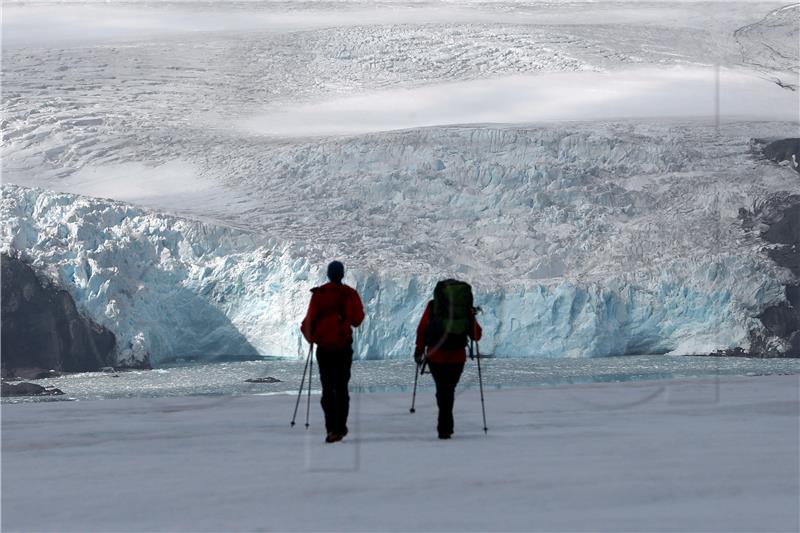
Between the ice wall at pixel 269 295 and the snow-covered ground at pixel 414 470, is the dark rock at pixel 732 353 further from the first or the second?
the snow-covered ground at pixel 414 470

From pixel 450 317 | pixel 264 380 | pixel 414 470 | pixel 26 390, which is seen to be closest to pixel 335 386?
pixel 450 317

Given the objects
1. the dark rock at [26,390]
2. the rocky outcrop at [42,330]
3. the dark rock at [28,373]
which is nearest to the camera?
the dark rock at [26,390]

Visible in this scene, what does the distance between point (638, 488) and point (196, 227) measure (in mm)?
23116

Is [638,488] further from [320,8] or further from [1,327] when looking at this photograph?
[320,8]

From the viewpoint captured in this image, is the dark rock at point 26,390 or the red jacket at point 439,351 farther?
the dark rock at point 26,390

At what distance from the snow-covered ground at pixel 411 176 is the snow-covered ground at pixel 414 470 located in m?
9.93

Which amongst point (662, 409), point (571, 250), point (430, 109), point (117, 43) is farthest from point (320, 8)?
point (662, 409)

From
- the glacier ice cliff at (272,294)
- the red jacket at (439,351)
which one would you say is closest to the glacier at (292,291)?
the glacier ice cliff at (272,294)

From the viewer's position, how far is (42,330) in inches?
1084

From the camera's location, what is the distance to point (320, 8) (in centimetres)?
5797

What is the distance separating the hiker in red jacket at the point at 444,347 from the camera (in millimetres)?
6230

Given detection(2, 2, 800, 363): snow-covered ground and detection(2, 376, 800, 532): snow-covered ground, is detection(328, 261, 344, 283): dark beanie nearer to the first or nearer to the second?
detection(2, 376, 800, 532): snow-covered ground

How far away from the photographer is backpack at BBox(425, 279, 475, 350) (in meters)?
6.23

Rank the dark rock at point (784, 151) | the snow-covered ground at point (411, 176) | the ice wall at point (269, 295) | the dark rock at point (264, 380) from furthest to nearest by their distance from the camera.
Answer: the dark rock at point (784, 151) → the snow-covered ground at point (411, 176) → the ice wall at point (269, 295) → the dark rock at point (264, 380)
